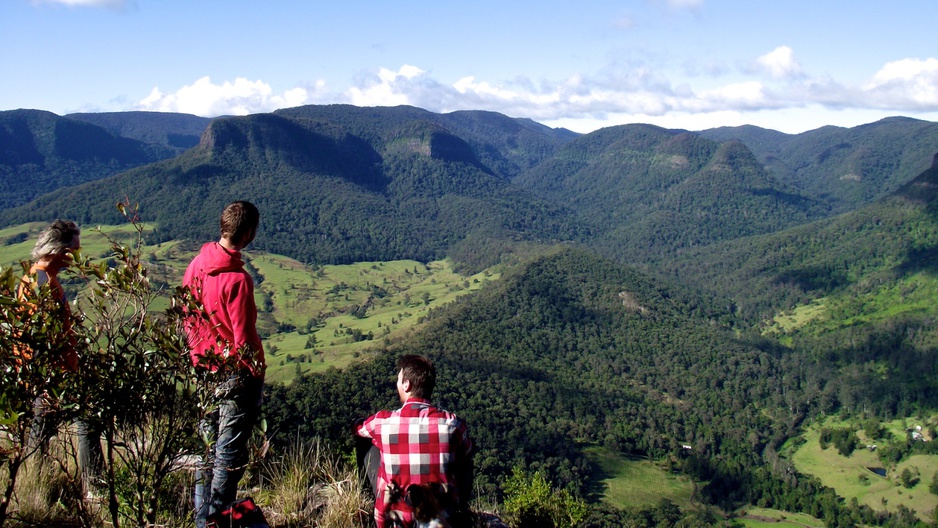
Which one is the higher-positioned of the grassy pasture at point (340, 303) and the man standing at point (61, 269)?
the man standing at point (61, 269)

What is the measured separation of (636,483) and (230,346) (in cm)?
4460

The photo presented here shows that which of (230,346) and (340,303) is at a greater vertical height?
(230,346)

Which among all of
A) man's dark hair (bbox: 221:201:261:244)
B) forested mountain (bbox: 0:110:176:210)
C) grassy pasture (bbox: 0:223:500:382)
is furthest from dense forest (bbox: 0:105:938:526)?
grassy pasture (bbox: 0:223:500:382)

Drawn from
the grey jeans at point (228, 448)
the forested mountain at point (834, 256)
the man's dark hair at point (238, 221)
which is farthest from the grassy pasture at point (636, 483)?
the forested mountain at point (834, 256)

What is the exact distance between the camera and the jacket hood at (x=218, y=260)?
13.1 ft

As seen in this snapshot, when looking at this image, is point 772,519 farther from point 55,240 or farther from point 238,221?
point 55,240

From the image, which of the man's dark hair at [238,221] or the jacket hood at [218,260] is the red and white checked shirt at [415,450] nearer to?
the jacket hood at [218,260]

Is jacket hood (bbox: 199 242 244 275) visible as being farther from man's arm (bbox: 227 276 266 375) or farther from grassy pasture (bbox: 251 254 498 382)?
grassy pasture (bbox: 251 254 498 382)

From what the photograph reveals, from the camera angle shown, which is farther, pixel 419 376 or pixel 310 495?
pixel 310 495

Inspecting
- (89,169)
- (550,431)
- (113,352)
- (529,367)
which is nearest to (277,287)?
(529,367)

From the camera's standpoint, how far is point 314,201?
478 ft

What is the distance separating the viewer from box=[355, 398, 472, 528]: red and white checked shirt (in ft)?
12.4

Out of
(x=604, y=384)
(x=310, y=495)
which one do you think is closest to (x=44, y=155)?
(x=604, y=384)

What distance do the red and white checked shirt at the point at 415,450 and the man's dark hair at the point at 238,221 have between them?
1642mm
